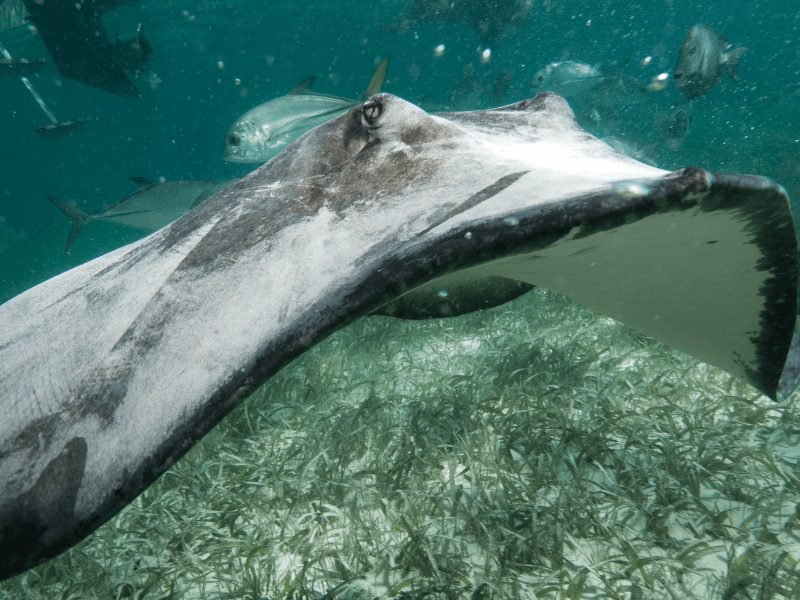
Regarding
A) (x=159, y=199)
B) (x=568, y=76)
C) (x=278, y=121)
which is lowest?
(x=159, y=199)

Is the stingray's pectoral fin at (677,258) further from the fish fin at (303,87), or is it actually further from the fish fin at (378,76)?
the fish fin at (303,87)

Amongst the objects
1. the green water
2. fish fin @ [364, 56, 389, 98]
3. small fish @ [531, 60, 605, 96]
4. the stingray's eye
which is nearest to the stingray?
the stingray's eye

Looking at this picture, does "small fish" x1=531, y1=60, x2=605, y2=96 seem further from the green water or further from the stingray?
the stingray

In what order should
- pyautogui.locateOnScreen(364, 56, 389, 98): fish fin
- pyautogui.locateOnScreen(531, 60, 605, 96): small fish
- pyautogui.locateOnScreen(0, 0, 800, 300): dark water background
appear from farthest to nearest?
1. pyautogui.locateOnScreen(0, 0, 800, 300): dark water background
2. pyautogui.locateOnScreen(531, 60, 605, 96): small fish
3. pyautogui.locateOnScreen(364, 56, 389, 98): fish fin

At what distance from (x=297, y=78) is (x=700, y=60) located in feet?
207

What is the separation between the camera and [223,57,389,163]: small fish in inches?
245

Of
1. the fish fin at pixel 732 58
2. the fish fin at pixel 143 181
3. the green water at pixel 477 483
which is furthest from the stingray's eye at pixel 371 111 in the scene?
the fish fin at pixel 732 58

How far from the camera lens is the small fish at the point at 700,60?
6.57 metres

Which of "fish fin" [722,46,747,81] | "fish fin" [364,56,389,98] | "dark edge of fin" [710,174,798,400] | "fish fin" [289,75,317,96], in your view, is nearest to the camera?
"dark edge of fin" [710,174,798,400]

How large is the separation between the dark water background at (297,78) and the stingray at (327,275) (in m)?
8.53

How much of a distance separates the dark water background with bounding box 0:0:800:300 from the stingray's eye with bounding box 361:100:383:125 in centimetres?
879

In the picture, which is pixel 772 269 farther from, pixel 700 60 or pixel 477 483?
pixel 700 60

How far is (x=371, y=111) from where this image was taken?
178 centimetres

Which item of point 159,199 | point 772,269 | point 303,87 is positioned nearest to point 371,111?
point 772,269
